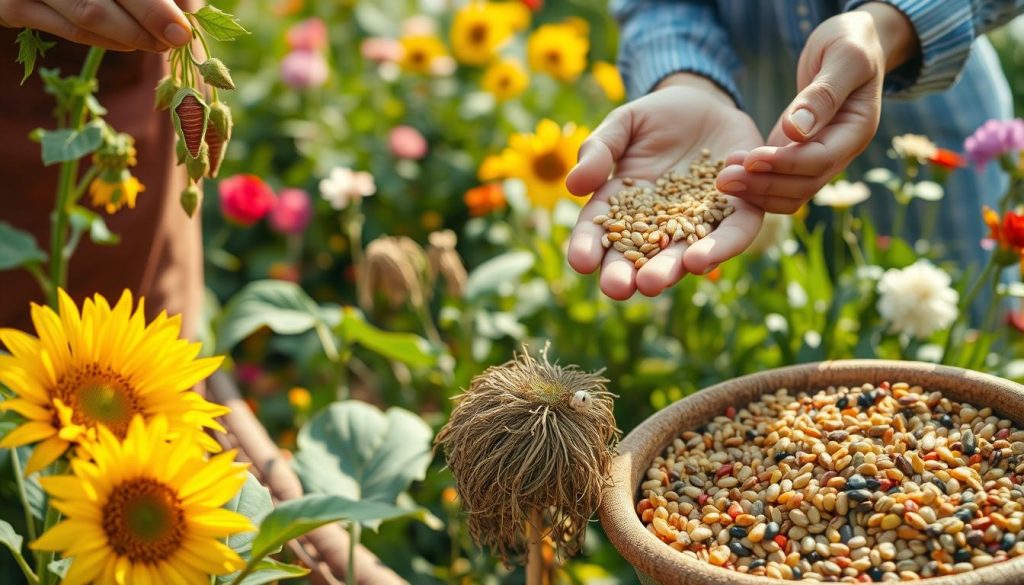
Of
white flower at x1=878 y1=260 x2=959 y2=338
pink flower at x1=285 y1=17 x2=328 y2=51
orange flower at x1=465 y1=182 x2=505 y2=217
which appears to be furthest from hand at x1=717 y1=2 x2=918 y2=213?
pink flower at x1=285 y1=17 x2=328 y2=51

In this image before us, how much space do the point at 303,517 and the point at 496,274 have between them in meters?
0.96

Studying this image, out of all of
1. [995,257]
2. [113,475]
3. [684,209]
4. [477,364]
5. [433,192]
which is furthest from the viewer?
[433,192]

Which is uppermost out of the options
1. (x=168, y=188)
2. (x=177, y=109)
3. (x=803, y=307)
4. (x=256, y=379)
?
(x=177, y=109)

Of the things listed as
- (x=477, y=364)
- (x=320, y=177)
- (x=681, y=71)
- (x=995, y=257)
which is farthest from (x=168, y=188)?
(x=995, y=257)

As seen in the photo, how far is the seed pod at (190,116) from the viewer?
908 mm

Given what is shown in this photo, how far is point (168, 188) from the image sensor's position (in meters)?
1.51

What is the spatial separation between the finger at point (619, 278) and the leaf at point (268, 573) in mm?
389

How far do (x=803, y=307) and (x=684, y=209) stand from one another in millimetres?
582

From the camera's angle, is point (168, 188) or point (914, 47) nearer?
point (914, 47)

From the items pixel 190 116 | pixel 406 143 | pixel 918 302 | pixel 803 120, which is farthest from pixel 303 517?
pixel 406 143

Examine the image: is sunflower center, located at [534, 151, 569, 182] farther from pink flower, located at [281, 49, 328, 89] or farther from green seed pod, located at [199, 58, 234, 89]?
green seed pod, located at [199, 58, 234, 89]

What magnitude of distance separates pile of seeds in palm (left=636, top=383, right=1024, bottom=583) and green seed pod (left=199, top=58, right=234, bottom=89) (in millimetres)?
548

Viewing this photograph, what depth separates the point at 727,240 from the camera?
1070 millimetres

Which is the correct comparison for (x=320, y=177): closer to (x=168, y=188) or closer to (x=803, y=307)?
(x=168, y=188)
